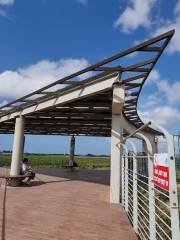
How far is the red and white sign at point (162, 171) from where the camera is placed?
106 inches

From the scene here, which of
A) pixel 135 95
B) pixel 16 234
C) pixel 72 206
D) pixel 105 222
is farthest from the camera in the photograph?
pixel 135 95

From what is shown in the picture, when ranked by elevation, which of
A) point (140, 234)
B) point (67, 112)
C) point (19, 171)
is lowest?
point (140, 234)

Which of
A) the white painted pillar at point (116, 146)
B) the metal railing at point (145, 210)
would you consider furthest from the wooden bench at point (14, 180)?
the metal railing at point (145, 210)

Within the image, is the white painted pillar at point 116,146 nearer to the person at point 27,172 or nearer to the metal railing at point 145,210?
the metal railing at point 145,210

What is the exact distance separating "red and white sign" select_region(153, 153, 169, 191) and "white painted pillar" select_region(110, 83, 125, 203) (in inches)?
208

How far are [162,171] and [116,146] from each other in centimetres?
618

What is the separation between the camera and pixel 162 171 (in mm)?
2834

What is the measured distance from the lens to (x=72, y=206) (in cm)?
793

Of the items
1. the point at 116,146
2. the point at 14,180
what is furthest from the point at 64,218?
the point at 14,180

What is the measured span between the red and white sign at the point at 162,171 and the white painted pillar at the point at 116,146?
17.4ft

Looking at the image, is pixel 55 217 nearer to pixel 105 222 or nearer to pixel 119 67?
pixel 105 222

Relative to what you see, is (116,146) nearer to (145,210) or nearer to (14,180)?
(145,210)

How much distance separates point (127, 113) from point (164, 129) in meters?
10.5

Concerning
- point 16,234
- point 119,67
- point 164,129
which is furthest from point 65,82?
point 164,129
